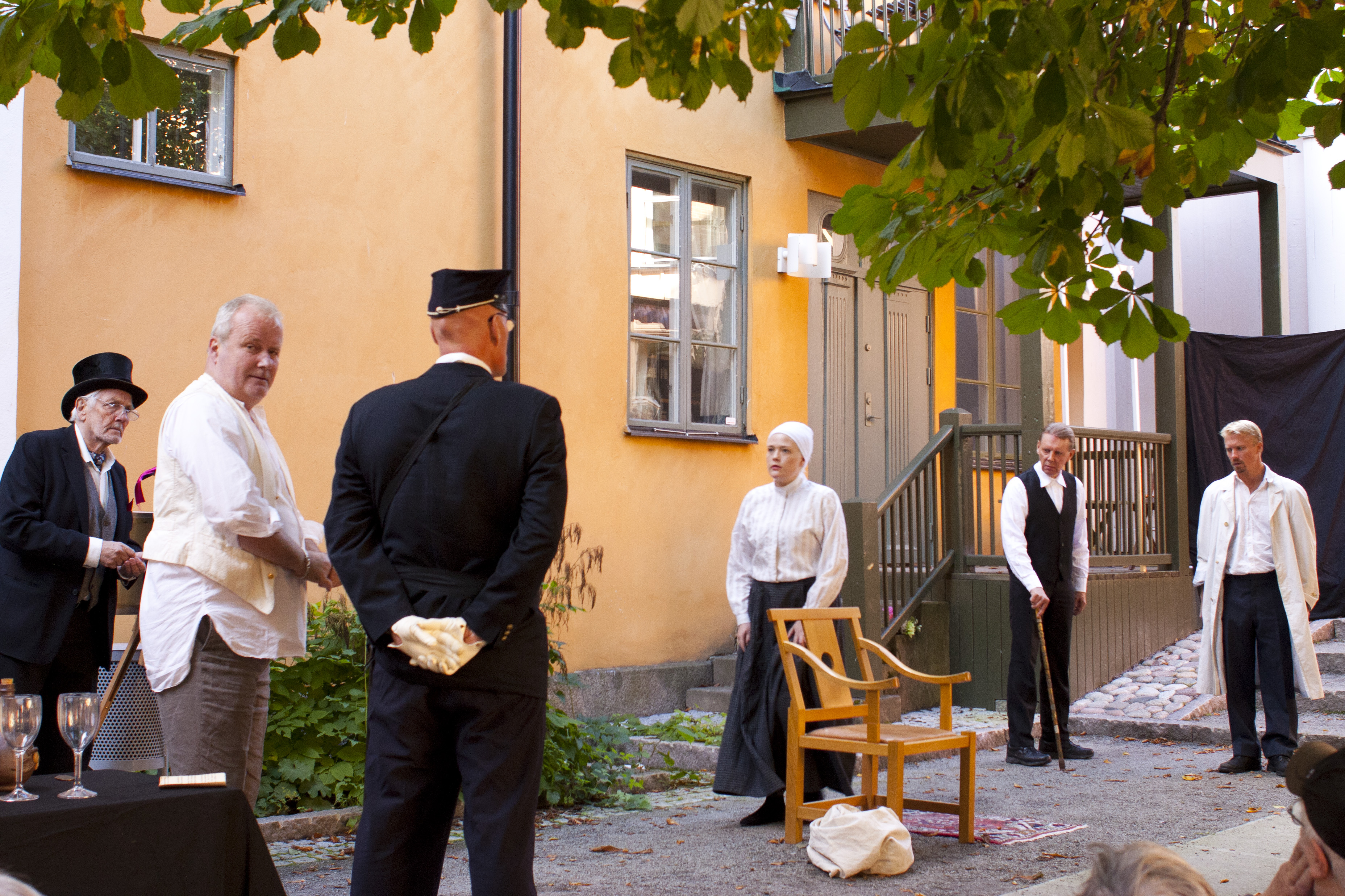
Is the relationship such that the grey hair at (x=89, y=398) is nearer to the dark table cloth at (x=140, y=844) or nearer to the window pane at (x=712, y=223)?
the dark table cloth at (x=140, y=844)

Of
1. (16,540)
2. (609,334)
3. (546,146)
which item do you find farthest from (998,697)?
(16,540)

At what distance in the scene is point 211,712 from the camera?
11.6 feet

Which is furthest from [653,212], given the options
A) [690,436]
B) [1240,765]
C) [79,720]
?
[79,720]

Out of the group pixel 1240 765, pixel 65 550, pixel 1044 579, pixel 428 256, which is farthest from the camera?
pixel 428 256

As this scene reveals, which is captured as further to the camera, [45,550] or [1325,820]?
[45,550]

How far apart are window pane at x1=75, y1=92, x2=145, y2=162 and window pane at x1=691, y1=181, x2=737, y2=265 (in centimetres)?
438

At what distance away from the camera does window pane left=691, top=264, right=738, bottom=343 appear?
10727mm

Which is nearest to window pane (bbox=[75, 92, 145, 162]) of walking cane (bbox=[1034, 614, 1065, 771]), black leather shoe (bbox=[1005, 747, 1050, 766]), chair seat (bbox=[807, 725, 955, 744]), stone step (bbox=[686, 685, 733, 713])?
chair seat (bbox=[807, 725, 955, 744])

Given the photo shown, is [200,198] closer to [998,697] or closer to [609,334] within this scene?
[609,334]

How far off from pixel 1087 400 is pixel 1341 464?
143 inches

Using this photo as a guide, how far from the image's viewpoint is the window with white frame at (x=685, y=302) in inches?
407

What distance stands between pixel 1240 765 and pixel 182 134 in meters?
7.20

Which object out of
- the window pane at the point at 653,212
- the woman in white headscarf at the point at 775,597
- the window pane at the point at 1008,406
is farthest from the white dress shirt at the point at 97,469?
the window pane at the point at 1008,406

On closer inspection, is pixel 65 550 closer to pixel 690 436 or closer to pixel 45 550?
pixel 45 550
